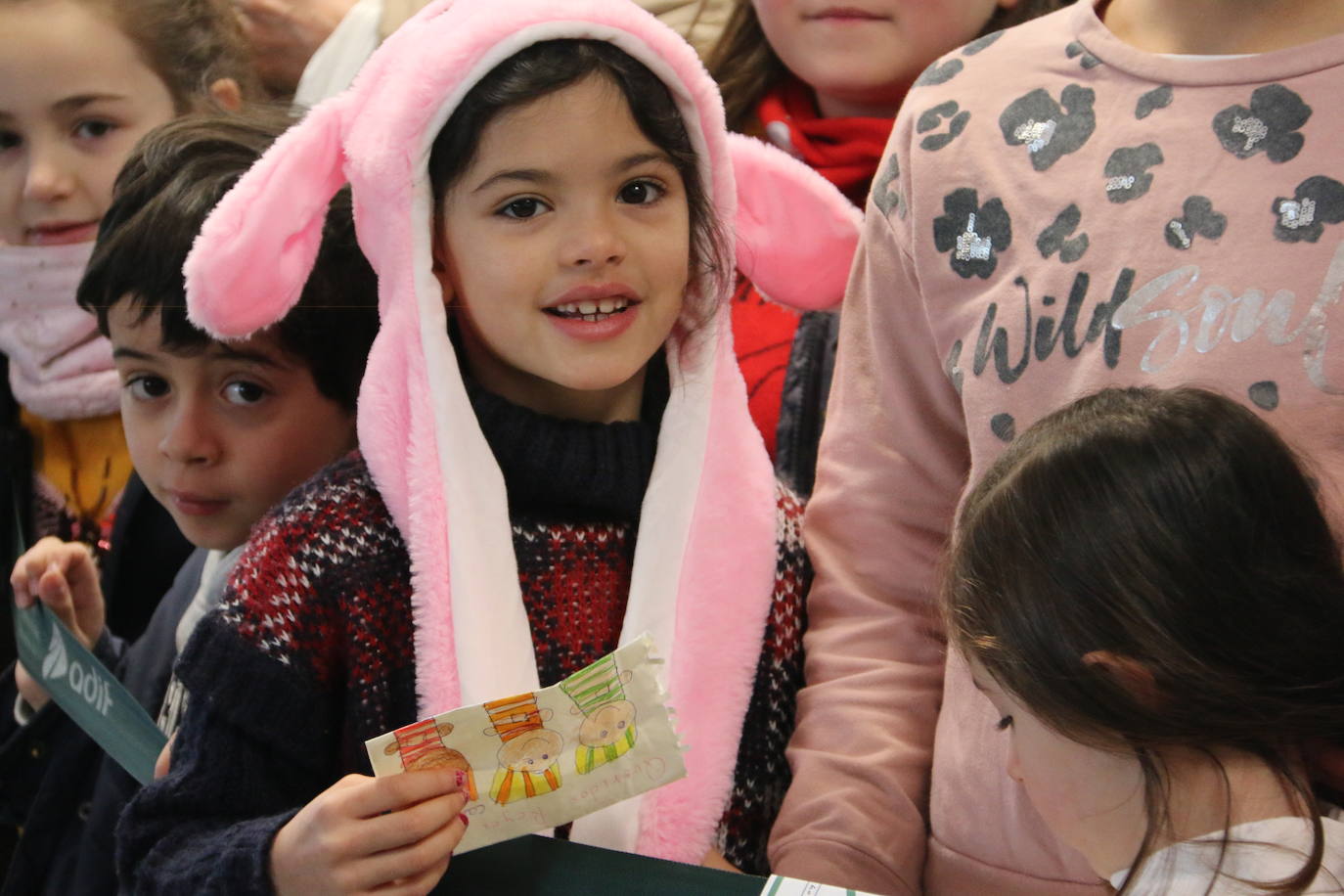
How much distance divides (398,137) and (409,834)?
408 millimetres

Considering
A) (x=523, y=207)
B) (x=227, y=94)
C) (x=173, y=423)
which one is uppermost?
(x=227, y=94)

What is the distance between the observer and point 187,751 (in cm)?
80

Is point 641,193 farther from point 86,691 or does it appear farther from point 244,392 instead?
point 86,691

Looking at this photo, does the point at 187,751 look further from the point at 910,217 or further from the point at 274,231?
the point at 910,217

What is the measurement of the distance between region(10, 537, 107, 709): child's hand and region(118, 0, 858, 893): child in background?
16cm

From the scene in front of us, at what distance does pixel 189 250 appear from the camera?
2.88 feet

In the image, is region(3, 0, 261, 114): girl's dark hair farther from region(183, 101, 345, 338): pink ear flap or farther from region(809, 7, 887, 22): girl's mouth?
region(809, 7, 887, 22): girl's mouth

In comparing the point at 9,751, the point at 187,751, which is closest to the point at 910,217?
the point at 187,751

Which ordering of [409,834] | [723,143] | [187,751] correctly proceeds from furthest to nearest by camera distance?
[723,143] < [187,751] < [409,834]

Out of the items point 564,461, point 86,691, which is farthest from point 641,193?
point 86,691

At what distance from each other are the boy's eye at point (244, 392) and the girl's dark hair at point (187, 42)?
194 millimetres

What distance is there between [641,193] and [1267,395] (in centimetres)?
39

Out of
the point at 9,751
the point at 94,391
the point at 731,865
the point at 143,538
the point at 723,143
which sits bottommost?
the point at 731,865

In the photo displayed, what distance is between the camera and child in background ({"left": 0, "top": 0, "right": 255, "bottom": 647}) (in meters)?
0.87
